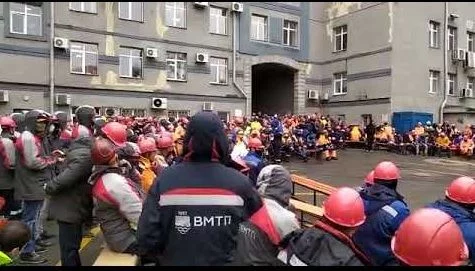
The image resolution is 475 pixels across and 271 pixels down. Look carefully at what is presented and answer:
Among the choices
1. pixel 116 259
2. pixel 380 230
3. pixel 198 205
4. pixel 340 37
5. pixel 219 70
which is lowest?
pixel 116 259

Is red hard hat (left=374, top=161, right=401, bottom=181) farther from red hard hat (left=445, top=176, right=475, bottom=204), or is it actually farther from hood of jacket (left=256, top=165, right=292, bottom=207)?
hood of jacket (left=256, top=165, right=292, bottom=207)

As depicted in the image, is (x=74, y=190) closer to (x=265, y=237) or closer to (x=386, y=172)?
(x=265, y=237)

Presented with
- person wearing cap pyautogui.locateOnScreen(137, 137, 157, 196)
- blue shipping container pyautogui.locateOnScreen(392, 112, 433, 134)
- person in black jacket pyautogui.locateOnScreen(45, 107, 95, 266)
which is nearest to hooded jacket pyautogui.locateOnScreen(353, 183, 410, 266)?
person in black jacket pyautogui.locateOnScreen(45, 107, 95, 266)

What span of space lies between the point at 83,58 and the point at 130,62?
235 cm

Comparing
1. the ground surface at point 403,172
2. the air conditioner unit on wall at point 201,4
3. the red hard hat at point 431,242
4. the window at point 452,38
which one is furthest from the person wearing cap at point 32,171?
the window at point 452,38

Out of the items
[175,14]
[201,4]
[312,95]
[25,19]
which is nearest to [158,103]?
[175,14]

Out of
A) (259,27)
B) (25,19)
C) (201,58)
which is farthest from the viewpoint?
→ (259,27)

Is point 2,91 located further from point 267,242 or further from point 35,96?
point 267,242

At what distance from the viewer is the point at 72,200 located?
452cm

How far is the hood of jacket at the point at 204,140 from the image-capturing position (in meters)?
2.83

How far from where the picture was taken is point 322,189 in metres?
7.65

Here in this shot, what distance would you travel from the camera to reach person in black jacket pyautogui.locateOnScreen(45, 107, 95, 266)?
4.45m

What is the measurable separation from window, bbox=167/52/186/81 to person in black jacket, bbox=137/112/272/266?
22.6 metres

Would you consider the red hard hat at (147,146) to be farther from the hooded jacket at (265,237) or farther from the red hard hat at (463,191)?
the red hard hat at (463,191)
